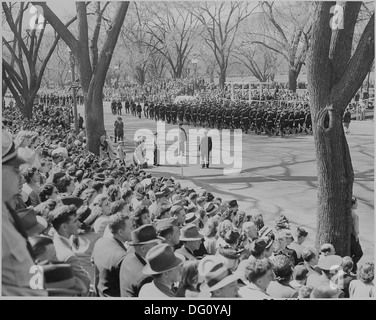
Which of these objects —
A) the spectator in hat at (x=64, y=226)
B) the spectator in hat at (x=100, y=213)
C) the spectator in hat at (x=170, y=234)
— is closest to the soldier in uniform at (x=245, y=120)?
the spectator in hat at (x=100, y=213)

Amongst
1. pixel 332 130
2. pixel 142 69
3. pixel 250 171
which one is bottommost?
pixel 250 171

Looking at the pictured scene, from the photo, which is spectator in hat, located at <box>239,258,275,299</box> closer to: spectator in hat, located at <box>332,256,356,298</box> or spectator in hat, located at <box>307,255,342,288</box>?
spectator in hat, located at <box>307,255,342,288</box>

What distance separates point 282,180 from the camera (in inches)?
518

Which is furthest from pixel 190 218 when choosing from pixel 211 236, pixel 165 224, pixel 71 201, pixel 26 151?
pixel 26 151

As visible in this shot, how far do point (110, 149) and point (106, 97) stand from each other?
3565 cm

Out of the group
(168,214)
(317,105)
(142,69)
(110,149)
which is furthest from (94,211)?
(142,69)

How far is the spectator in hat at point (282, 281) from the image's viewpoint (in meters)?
4.14

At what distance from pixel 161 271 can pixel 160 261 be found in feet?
0.22

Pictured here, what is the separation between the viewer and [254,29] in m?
41.6

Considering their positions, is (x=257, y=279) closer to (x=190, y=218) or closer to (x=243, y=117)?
(x=190, y=218)

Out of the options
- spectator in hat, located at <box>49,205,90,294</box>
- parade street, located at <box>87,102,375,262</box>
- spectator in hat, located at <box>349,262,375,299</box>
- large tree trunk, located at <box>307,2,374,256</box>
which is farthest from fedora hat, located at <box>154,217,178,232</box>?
parade street, located at <box>87,102,375,262</box>

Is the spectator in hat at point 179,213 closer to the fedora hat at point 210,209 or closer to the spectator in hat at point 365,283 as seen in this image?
the fedora hat at point 210,209
